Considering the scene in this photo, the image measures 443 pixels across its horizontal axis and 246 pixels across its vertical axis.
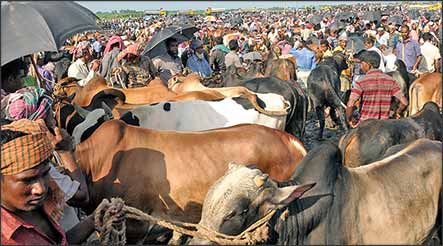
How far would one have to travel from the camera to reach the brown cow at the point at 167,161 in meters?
3.98

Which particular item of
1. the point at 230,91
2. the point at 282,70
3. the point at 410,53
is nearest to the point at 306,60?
the point at 282,70

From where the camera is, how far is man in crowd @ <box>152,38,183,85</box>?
857 centimetres

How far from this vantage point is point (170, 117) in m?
5.39

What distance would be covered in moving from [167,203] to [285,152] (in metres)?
1.08

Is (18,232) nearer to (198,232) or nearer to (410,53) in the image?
(198,232)

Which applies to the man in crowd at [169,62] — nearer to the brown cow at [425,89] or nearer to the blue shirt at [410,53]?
the brown cow at [425,89]

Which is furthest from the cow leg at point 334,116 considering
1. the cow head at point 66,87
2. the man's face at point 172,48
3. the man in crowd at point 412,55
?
the cow head at point 66,87

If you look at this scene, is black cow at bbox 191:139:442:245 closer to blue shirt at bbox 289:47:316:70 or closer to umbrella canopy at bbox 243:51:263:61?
blue shirt at bbox 289:47:316:70

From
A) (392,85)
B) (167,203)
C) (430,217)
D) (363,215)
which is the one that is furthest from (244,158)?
(392,85)

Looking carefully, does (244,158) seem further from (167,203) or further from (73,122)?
(73,122)

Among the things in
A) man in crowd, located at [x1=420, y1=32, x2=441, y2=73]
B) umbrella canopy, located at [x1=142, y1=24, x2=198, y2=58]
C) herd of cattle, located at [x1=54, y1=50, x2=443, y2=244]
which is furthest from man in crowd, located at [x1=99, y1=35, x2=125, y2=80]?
man in crowd, located at [x1=420, y1=32, x2=441, y2=73]

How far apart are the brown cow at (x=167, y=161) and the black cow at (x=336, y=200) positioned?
96 centimetres

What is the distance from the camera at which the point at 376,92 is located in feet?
19.4

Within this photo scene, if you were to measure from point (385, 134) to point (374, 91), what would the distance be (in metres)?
1.23
